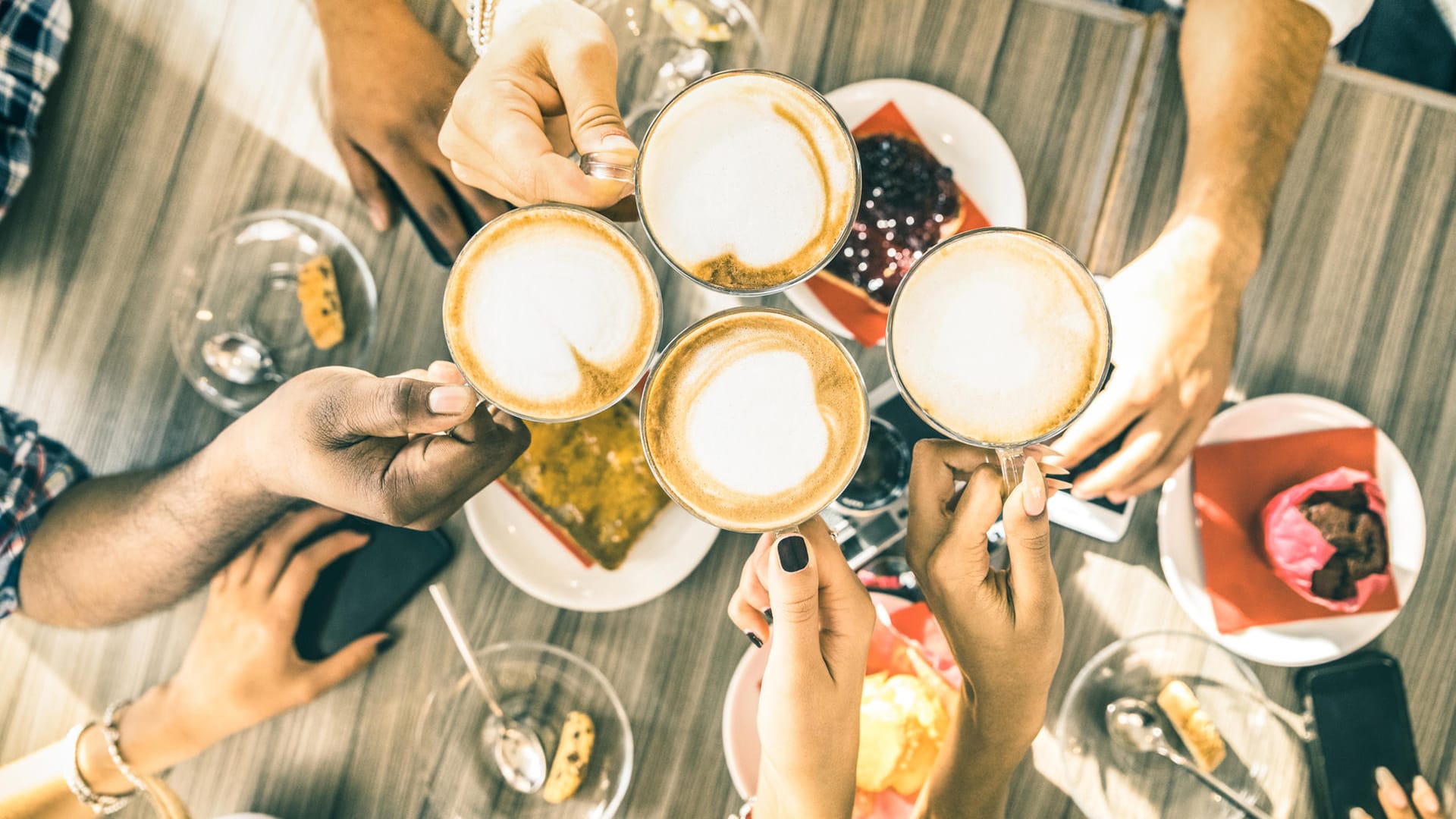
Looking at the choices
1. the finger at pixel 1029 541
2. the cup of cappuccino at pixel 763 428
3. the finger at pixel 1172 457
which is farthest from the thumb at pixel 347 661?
the finger at pixel 1172 457

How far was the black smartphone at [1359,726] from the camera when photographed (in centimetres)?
158

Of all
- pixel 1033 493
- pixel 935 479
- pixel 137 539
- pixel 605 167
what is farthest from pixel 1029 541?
pixel 137 539

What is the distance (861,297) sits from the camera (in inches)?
61.7

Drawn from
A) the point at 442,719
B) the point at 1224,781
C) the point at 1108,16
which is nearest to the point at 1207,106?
the point at 1108,16

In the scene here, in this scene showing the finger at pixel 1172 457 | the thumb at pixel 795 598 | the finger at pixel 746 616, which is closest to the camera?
the thumb at pixel 795 598

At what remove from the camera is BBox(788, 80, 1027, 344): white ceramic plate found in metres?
1.55

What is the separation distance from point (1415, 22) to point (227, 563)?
319 centimetres

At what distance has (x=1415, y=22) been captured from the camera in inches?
77.7

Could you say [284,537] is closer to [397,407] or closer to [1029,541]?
[397,407]

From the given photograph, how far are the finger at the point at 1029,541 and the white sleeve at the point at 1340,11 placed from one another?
1.26 meters

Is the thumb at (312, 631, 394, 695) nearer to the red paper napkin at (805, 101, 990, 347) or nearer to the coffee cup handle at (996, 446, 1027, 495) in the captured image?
the red paper napkin at (805, 101, 990, 347)

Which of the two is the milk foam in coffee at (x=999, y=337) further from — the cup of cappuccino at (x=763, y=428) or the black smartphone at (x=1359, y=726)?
the black smartphone at (x=1359, y=726)

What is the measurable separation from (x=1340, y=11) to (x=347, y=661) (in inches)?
100

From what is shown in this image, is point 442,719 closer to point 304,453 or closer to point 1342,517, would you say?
point 304,453
